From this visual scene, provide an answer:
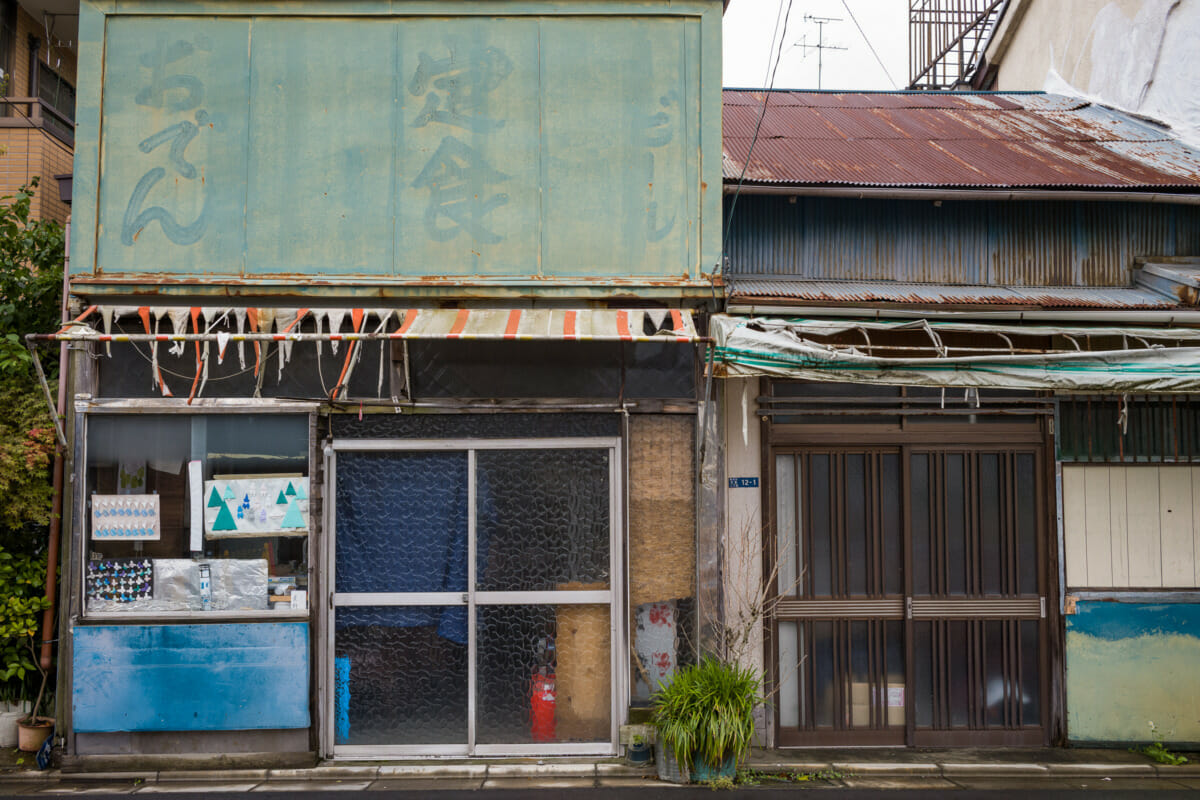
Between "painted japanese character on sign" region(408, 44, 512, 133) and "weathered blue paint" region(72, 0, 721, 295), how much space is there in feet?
0.06

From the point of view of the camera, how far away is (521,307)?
7.23m

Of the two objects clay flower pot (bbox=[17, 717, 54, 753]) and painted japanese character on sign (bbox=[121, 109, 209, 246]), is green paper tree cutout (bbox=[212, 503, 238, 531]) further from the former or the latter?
painted japanese character on sign (bbox=[121, 109, 209, 246])

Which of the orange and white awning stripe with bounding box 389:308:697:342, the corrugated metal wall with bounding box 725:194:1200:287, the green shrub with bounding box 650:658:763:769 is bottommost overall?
the green shrub with bounding box 650:658:763:769

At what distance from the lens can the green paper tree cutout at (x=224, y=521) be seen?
694cm

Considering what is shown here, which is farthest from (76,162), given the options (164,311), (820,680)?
(820,680)

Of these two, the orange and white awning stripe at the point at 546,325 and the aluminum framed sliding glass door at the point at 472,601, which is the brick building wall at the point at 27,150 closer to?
the orange and white awning stripe at the point at 546,325

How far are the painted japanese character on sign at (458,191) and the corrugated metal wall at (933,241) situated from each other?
2.46 meters

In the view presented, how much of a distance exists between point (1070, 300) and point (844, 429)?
2269 mm

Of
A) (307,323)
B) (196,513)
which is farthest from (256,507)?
(307,323)

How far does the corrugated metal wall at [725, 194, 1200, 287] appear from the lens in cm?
793

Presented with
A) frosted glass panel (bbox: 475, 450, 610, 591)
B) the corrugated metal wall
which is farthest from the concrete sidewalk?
the corrugated metal wall

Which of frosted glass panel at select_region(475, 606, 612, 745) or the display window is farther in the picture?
frosted glass panel at select_region(475, 606, 612, 745)

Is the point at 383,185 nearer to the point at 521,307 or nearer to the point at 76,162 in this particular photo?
the point at 521,307

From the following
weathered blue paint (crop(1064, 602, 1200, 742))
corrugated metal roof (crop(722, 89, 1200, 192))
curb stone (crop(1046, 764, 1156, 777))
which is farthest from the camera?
corrugated metal roof (crop(722, 89, 1200, 192))
